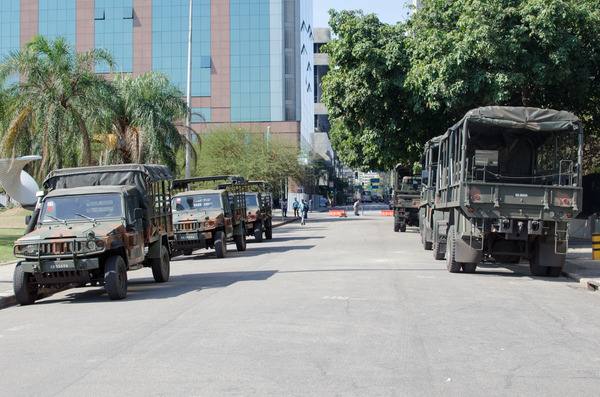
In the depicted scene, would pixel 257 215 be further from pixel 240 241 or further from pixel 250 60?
pixel 250 60

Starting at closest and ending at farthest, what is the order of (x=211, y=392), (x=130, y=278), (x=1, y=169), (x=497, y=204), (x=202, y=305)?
1. (x=211, y=392)
2. (x=202, y=305)
3. (x=497, y=204)
4. (x=130, y=278)
5. (x=1, y=169)

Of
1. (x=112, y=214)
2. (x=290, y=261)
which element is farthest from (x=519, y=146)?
(x=112, y=214)

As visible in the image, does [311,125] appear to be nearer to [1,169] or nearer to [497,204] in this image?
[1,169]

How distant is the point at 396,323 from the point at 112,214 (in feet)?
20.5

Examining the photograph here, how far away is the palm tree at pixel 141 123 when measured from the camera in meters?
29.2

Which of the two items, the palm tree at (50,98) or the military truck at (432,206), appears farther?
the palm tree at (50,98)

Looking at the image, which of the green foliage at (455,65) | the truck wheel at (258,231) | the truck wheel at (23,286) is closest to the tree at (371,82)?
the green foliage at (455,65)

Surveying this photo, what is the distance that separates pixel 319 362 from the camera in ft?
21.9

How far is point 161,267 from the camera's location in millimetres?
13852

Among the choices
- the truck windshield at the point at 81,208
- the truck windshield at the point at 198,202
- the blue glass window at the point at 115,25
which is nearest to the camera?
the truck windshield at the point at 81,208

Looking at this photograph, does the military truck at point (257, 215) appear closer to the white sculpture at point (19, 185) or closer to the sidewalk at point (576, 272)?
the white sculpture at point (19, 185)

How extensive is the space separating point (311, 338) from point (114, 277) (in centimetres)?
476

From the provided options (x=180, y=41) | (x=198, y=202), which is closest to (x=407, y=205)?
(x=198, y=202)

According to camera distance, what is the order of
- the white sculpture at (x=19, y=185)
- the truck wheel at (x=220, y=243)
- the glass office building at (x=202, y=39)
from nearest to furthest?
the truck wheel at (x=220, y=243) → the white sculpture at (x=19, y=185) → the glass office building at (x=202, y=39)
